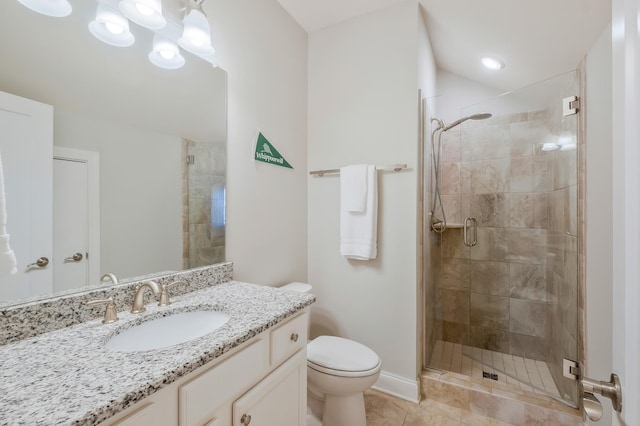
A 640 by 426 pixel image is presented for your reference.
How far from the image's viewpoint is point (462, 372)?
1935 mm

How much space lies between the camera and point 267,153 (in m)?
1.77

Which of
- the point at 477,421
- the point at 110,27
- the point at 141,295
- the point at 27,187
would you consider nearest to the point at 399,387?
the point at 477,421

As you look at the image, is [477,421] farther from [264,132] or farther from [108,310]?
[264,132]

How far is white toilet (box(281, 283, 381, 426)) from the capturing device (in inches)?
53.6

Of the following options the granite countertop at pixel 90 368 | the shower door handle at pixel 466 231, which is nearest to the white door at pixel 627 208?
the granite countertop at pixel 90 368

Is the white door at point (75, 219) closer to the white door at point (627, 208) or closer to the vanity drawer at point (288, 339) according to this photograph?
the vanity drawer at point (288, 339)

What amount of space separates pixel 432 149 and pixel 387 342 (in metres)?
1.49

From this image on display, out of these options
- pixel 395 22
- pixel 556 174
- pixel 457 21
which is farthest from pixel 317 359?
pixel 457 21

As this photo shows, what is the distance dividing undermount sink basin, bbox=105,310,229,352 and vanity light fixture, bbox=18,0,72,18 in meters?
1.10

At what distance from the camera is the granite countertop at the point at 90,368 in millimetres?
494

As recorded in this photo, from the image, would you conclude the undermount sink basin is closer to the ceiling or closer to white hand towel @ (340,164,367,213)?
white hand towel @ (340,164,367,213)

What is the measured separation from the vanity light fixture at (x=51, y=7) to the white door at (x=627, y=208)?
59.9 inches

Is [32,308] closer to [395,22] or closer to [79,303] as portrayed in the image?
[79,303]

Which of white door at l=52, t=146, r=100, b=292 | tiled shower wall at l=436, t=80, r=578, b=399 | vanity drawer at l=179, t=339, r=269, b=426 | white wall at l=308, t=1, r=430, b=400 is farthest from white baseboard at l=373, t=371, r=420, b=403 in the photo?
white door at l=52, t=146, r=100, b=292
